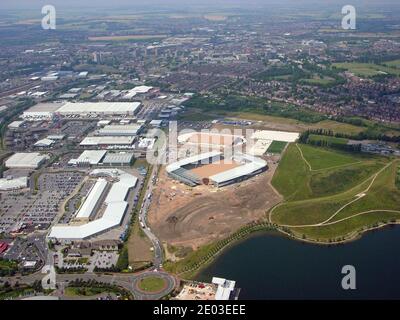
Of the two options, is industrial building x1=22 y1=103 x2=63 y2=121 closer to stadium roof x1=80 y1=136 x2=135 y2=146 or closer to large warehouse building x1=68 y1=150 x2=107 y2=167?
stadium roof x1=80 y1=136 x2=135 y2=146

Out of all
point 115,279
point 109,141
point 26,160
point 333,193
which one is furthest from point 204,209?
point 26,160

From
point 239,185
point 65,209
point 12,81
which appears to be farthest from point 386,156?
point 12,81

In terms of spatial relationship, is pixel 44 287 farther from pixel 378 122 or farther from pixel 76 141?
A: pixel 378 122

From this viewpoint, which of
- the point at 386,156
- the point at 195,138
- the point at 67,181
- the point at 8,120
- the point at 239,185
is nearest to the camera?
the point at 239,185

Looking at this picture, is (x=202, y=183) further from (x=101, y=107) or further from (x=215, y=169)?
(x=101, y=107)

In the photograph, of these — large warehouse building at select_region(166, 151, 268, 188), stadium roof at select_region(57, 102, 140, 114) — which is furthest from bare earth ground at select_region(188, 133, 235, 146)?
stadium roof at select_region(57, 102, 140, 114)
